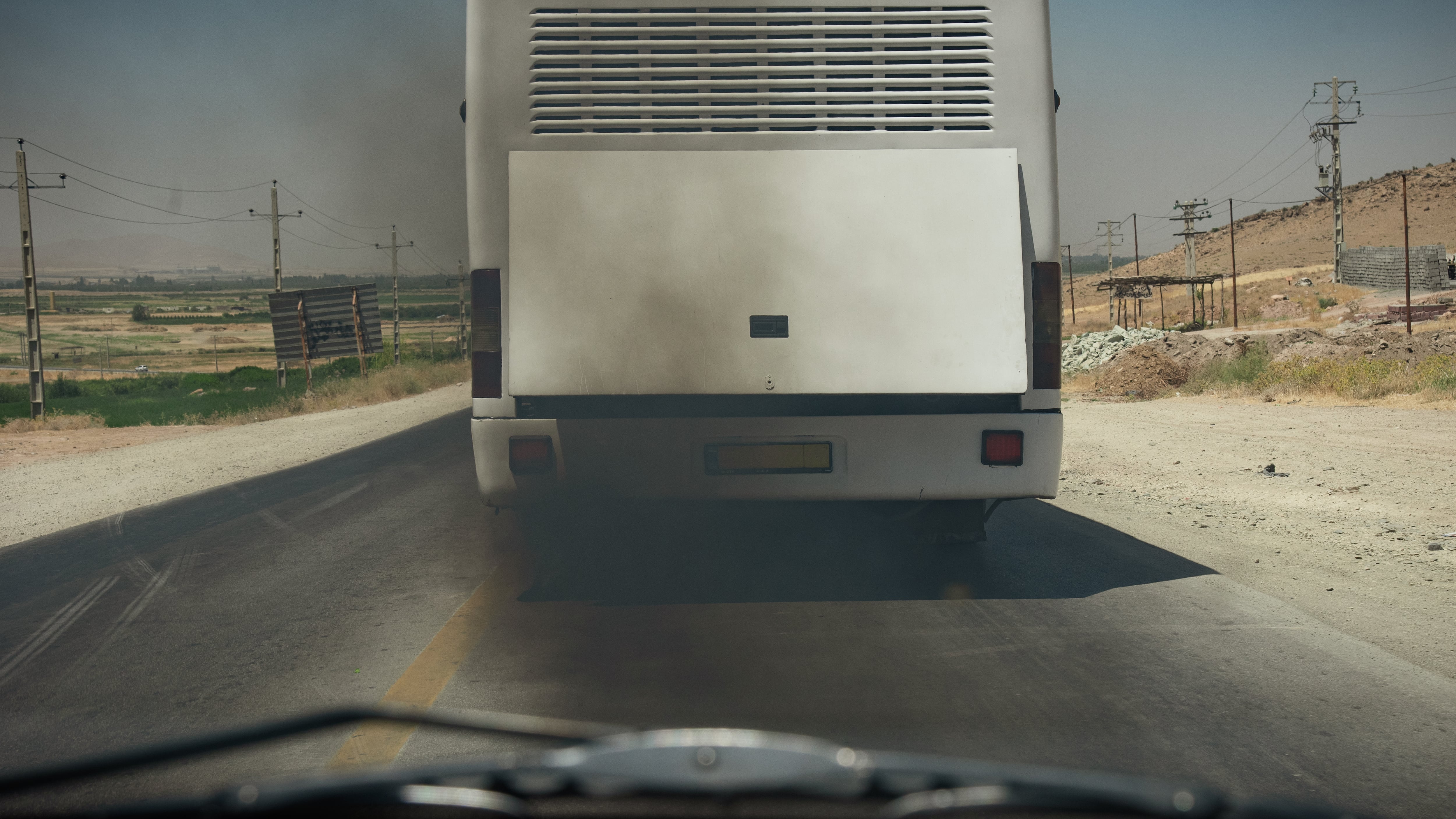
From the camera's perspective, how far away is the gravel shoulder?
11.0 meters

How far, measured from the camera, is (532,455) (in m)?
5.43

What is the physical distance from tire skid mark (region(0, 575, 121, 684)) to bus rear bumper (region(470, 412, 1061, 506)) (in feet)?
7.35

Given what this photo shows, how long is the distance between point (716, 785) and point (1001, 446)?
169 inches

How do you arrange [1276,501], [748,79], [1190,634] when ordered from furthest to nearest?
[1276,501] < [748,79] < [1190,634]

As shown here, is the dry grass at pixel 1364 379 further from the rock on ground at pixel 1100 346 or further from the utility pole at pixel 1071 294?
the utility pole at pixel 1071 294

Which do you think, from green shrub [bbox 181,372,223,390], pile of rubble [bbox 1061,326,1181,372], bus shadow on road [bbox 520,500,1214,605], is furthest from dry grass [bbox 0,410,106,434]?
pile of rubble [bbox 1061,326,1181,372]

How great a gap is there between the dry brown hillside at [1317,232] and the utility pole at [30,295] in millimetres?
71678

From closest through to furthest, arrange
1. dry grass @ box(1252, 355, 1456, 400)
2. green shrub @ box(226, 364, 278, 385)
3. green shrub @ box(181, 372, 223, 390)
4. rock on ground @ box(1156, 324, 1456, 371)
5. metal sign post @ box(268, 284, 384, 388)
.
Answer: dry grass @ box(1252, 355, 1456, 400) → rock on ground @ box(1156, 324, 1456, 371) → metal sign post @ box(268, 284, 384, 388) → green shrub @ box(181, 372, 223, 390) → green shrub @ box(226, 364, 278, 385)

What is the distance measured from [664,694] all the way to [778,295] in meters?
2.04

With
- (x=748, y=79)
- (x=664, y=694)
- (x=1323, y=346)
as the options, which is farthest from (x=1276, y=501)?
(x=1323, y=346)

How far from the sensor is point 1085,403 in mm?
21797

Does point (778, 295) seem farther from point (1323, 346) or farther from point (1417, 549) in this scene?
point (1323, 346)

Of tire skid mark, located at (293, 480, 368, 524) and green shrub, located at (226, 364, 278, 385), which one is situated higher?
green shrub, located at (226, 364, 278, 385)

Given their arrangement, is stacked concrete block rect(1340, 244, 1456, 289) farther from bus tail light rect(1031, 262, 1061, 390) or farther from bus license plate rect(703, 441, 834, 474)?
bus license plate rect(703, 441, 834, 474)
